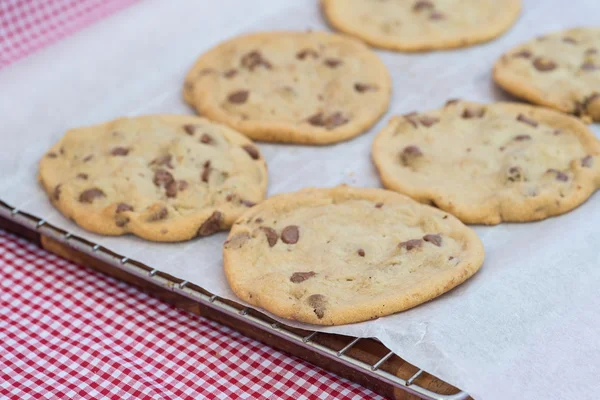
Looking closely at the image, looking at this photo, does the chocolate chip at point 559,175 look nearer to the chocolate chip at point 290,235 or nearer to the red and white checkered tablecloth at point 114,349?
the chocolate chip at point 290,235

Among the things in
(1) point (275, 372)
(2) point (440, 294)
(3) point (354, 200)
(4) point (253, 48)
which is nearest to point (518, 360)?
(2) point (440, 294)

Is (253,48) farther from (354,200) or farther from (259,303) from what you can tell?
(259,303)

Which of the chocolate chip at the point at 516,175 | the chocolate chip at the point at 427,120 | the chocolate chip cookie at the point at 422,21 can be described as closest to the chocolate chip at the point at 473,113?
the chocolate chip at the point at 427,120

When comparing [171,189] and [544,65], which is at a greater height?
[544,65]

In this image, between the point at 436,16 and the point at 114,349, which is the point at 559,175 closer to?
the point at 436,16

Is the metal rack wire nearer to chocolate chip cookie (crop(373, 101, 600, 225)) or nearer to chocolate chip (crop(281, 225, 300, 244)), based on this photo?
chocolate chip (crop(281, 225, 300, 244))

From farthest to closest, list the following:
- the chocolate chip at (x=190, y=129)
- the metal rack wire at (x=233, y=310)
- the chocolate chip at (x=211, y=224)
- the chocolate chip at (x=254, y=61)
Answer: the chocolate chip at (x=254, y=61) → the chocolate chip at (x=190, y=129) → the chocolate chip at (x=211, y=224) → the metal rack wire at (x=233, y=310)

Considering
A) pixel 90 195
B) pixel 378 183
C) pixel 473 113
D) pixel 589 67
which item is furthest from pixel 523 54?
pixel 90 195

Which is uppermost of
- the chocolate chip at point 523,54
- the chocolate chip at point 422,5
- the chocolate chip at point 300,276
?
the chocolate chip at point 422,5
